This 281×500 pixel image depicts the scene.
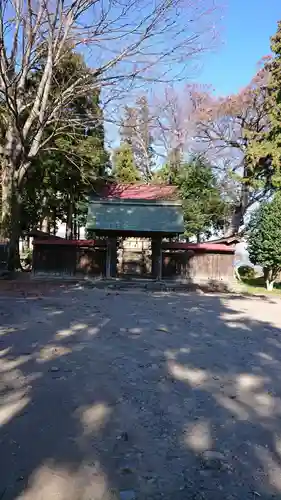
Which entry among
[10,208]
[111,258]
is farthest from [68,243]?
[10,208]

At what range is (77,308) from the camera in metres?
9.10

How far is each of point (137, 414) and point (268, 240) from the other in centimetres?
1811

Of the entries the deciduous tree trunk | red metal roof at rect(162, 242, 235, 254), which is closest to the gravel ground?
the deciduous tree trunk

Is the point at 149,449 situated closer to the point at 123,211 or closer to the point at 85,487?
the point at 85,487

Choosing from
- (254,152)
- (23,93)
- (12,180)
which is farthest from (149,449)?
(254,152)

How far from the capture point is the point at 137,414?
3.37 meters

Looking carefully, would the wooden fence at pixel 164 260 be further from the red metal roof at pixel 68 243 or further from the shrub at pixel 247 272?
the shrub at pixel 247 272

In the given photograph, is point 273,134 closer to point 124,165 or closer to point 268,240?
point 268,240

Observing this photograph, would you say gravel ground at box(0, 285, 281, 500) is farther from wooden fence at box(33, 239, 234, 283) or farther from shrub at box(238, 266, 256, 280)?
shrub at box(238, 266, 256, 280)

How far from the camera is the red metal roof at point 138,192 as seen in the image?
20.1m

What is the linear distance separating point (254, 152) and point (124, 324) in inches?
770

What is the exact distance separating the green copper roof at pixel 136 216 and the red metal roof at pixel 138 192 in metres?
0.87

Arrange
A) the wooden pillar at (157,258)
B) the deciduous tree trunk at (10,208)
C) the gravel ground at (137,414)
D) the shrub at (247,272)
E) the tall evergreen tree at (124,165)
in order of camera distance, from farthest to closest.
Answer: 1. the tall evergreen tree at (124,165)
2. the shrub at (247,272)
3. the wooden pillar at (157,258)
4. the deciduous tree trunk at (10,208)
5. the gravel ground at (137,414)

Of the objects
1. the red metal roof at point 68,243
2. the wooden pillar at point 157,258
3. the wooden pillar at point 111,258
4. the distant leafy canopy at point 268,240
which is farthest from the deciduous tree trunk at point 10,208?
the distant leafy canopy at point 268,240
